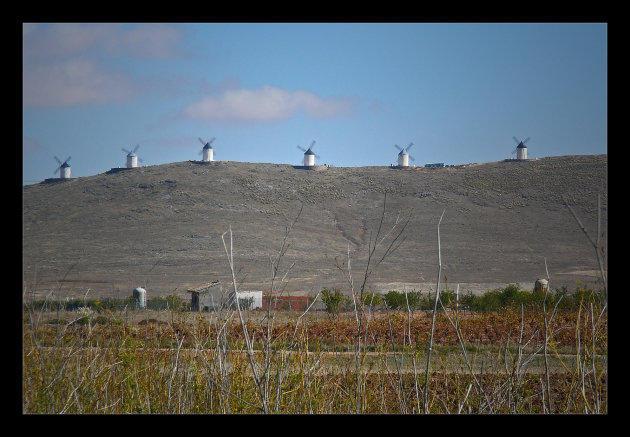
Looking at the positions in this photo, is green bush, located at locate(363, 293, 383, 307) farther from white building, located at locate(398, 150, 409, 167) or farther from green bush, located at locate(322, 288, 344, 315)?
white building, located at locate(398, 150, 409, 167)

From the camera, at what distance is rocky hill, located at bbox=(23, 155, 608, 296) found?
43.0 m

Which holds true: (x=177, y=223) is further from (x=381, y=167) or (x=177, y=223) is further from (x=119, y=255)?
(x=381, y=167)

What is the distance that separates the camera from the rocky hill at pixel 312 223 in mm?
43031

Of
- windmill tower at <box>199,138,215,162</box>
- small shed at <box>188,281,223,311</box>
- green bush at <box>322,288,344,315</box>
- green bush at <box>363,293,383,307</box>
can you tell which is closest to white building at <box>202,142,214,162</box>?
windmill tower at <box>199,138,215,162</box>

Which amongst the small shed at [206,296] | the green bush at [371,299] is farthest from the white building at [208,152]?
the green bush at [371,299]

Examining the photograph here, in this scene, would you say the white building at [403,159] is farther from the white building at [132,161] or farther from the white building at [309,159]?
the white building at [132,161]

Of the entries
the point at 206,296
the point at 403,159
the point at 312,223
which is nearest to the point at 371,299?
the point at 206,296

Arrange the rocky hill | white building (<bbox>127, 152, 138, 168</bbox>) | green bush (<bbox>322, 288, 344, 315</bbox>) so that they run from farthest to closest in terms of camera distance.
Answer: white building (<bbox>127, 152, 138, 168</bbox>), the rocky hill, green bush (<bbox>322, 288, 344, 315</bbox>)

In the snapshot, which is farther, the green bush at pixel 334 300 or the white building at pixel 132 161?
the white building at pixel 132 161

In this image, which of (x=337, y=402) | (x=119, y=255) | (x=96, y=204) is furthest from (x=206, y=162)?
(x=337, y=402)

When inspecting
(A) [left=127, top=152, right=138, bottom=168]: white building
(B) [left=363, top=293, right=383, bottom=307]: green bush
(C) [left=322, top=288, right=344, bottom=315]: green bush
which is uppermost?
(A) [left=127, top=152, right=138, bottom=168]: white building

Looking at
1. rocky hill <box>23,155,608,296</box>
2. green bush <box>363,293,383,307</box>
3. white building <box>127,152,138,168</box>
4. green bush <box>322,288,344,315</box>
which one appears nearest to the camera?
green bush <box>363,293,383,307</box>

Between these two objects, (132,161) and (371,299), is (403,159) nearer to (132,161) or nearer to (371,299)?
(132,161)
